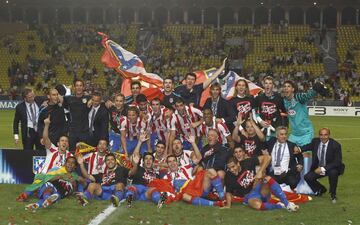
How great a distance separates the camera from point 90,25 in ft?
159

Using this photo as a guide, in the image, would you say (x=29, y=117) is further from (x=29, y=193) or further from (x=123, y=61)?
(x=123, y=61)

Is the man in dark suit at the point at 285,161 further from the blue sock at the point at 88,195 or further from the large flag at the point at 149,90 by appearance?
the large flag at the point at 149,90

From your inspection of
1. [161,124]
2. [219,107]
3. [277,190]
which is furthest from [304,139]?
[161,124]

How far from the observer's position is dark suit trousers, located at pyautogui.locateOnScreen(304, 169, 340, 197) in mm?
9312

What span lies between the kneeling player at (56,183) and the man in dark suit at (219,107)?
2.51 metres

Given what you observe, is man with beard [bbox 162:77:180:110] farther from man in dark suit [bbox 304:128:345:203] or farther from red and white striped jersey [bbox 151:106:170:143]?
man in dark suit [bbox 304:128:345:203]

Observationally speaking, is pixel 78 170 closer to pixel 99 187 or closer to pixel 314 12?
pixel 99 187

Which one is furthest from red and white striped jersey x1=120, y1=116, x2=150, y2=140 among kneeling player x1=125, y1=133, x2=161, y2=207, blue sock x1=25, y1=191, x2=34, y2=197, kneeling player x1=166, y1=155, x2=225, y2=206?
blue sock x1=25, y1=191, x2=34, y2=197

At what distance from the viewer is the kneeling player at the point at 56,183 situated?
8.88 meters

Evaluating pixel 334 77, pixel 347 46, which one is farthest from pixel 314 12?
pixel 334 77

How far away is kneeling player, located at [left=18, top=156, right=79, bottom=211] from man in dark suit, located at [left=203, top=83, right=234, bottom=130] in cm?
251

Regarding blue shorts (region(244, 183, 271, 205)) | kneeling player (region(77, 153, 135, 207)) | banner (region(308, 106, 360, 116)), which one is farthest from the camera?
banner (region(308, 106, 360, 116))

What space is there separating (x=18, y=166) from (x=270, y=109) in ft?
15.0

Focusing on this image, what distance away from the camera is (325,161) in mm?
9508
